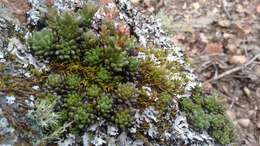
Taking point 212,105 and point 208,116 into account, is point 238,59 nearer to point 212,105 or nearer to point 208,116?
point 212,105

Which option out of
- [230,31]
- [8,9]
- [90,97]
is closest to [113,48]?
[90,97]

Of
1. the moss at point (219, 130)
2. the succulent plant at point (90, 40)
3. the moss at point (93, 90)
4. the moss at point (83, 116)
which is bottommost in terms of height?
the moss at point (83, 116)

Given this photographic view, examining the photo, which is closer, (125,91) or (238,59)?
(125,91)

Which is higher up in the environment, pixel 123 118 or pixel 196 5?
pixel 196 5

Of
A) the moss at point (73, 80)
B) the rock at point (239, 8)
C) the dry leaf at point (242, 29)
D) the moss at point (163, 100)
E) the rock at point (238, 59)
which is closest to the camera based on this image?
the moss at point (73, 80)

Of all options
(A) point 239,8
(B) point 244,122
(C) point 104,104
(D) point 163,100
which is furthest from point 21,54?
(A) point 239,8

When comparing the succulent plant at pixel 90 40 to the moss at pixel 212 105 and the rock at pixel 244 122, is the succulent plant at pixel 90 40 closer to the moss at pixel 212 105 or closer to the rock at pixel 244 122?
the moss at pixel 212 105

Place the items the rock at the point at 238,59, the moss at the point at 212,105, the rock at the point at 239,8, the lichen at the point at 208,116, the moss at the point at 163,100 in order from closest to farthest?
1. the moss at the point at 163,100
2. the lichen at the point at 208,116
3. the moss at the point at 212,105
4. the rock at the point at 238,59
5. the rock at the point at 239,8

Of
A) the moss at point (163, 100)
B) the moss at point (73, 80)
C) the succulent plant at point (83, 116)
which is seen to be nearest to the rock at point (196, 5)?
the moss at point (163, 100)
